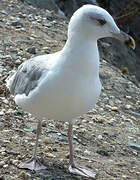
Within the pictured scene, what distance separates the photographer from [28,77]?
4.53m

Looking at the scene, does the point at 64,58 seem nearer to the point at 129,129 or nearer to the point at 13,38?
the point at 129,129

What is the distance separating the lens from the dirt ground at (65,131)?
4629 mm

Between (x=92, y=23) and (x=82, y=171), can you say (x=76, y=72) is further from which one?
(x=82, y=171)

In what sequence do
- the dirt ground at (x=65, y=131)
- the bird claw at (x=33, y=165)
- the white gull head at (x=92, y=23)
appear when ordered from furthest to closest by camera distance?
the dirt ground at (x=65, y=131)
the bird claw at (x=33, y=165)
the white gull head at (x=92, y=23)

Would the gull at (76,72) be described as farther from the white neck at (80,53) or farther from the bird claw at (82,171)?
the bird claw at (82,171)

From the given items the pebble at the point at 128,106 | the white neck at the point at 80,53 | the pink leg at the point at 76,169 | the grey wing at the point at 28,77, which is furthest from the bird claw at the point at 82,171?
the pebble at the point at 128,106

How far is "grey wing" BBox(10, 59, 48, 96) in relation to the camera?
4.26 metres

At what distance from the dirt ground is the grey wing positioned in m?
0.58

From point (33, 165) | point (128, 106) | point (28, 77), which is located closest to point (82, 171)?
point (33, 165)

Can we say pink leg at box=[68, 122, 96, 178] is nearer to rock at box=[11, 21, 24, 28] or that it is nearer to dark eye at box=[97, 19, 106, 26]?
dark eye at box=[97, 19, 106, 26]

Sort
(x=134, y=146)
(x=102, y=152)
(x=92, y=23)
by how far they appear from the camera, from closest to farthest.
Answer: (x=92, y=23) < (x=102, y=152) < (x=134, y=146)

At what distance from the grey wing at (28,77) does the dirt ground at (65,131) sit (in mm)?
583

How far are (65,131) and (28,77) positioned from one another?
1.21 m

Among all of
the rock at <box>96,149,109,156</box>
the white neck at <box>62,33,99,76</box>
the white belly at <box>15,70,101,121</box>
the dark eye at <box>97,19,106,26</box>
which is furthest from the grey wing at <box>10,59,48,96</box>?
the rock at <box>96,149,109,156</box>
